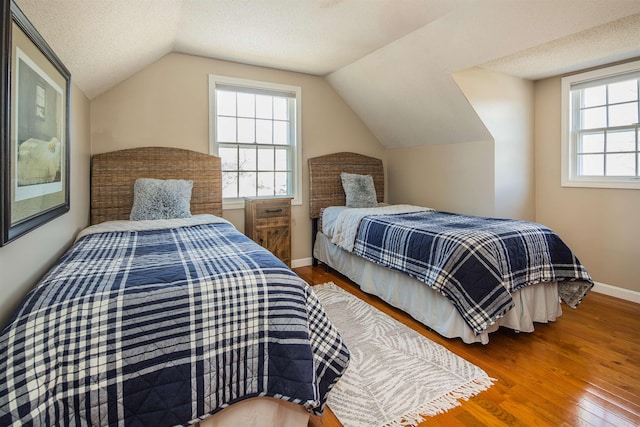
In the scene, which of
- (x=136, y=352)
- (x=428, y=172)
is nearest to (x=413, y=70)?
(x=428, y=172)

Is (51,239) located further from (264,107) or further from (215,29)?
(264,107)

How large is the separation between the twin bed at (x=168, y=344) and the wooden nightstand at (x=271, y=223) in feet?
5.61

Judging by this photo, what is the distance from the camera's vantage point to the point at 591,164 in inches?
131

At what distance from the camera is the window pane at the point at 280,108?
3.95 m

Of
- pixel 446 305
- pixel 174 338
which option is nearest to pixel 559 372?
pixel 446 305

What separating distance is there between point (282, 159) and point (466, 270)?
254 centimetres

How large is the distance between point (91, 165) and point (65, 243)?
117 centimetres

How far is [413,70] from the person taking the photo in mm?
3270

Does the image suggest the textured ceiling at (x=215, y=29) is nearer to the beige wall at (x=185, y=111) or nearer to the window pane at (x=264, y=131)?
the beige wall at (x=185, y=111)

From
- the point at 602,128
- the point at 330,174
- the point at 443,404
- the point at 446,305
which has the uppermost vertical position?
the point at 602,128

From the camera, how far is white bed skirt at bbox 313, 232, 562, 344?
2.26 m

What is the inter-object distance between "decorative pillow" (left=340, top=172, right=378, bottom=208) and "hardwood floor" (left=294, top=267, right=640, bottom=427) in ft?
5.19

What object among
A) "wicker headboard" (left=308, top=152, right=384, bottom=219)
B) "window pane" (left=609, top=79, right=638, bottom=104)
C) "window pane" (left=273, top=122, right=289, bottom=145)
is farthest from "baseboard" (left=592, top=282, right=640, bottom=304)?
"window pane" (left=273, top=122, right=289, bottom=145)

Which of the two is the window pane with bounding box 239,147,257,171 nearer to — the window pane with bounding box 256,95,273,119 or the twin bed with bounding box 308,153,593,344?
the window pane with bounding box 256,95,273,119
